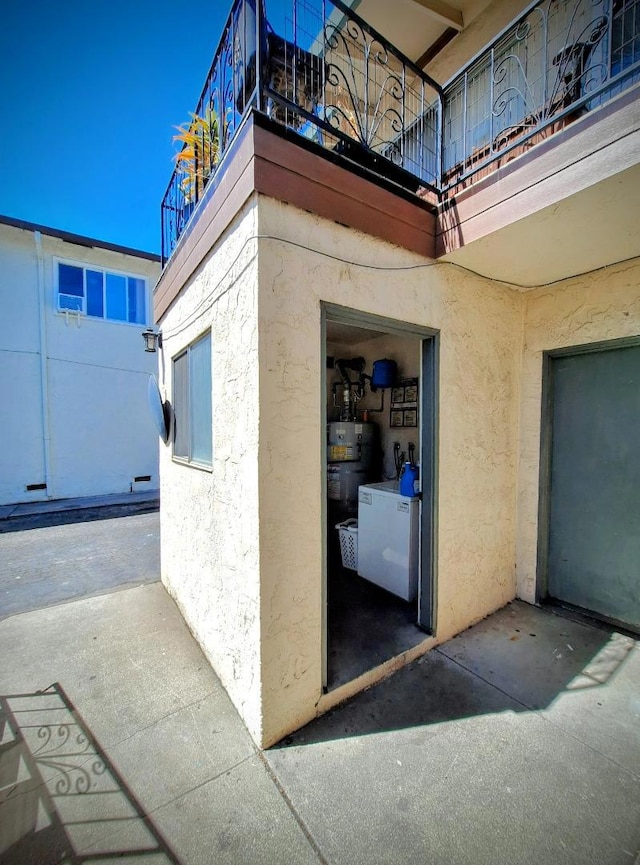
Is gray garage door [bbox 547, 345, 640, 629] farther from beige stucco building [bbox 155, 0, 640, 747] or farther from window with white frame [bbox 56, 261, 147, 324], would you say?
window with white frame [bbox 56, 261, 147, 324]

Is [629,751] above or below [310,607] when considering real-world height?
below

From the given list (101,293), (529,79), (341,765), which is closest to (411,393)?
(529,79)

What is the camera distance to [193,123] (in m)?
2.84

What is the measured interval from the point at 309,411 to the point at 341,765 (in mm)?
1840

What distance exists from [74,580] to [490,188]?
545 cm

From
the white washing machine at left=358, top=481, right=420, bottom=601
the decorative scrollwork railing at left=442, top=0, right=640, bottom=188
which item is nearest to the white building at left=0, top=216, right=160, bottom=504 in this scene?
the white washing machine at left=358, top=481, right=420, bottom=601

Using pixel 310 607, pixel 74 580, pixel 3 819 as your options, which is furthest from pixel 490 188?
pixel 74 580

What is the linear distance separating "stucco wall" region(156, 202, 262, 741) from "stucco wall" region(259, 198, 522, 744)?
78 millimetres

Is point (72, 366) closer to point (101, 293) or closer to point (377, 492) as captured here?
point (101, 293)

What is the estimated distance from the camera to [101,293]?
9133mm

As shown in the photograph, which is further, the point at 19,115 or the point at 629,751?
the point at 19,115

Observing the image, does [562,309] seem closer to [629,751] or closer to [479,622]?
[479,622]

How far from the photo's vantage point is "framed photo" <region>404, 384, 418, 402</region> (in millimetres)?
4189

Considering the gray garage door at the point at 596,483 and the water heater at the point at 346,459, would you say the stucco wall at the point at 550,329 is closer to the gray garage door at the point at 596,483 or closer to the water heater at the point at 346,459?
the gray garage door at the point at 596,483
